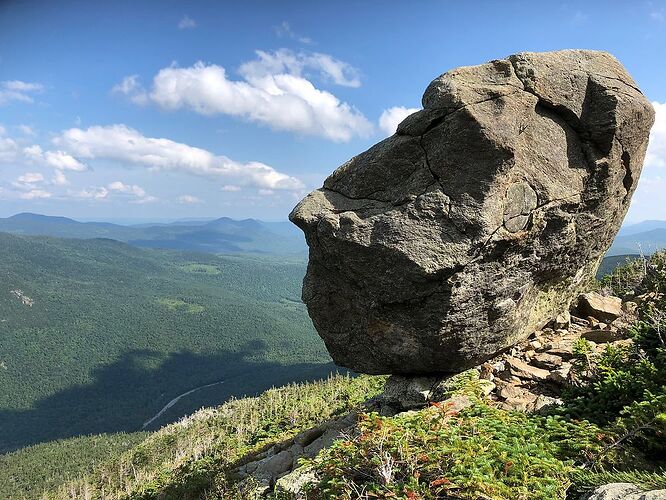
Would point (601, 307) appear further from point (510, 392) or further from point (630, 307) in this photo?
point (510, 392)

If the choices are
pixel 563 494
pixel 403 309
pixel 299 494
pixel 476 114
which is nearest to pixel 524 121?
pixel 476 114

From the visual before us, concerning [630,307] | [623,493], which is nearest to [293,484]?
[623,493]

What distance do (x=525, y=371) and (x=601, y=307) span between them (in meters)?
4.89

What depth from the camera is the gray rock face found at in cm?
1044

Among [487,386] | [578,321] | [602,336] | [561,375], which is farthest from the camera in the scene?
[578,321]

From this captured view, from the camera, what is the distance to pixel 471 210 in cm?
1034

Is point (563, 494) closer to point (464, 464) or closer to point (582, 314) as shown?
point (464, 464)

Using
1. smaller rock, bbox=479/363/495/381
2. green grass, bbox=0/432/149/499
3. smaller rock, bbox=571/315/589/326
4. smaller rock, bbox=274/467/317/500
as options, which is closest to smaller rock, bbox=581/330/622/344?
smaller rock, bbox=571/315/589/326

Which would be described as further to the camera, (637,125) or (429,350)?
(637,125)

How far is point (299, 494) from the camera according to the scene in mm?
8594

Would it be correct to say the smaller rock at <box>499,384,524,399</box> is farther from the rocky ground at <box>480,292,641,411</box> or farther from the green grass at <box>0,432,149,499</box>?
the green grass at <box>0,432,149,499</box>

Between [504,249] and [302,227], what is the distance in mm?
5952

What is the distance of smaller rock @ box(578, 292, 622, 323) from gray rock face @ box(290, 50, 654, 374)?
2.10 m

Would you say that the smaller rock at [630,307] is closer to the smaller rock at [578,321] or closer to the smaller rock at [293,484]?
the smaller rock at [578,321]
